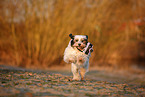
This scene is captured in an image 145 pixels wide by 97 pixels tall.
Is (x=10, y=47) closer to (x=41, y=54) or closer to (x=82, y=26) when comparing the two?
(x=41, y=54)

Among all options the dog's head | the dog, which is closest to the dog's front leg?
the dog

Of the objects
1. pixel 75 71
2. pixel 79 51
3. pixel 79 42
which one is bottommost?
pixel 75 71

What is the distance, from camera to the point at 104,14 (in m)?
7.78

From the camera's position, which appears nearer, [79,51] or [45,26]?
[79,51]

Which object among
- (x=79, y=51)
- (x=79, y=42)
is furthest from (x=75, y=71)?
(x=79, y=42)

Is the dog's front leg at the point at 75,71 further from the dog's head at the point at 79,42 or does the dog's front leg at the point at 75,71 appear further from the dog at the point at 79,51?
the dog's head at the point at 79,42

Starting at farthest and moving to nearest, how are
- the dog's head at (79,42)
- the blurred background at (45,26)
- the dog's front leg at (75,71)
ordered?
the blurred background at (45,26)
the dog's front leg at (75,71)
the dog's head at (79,42)

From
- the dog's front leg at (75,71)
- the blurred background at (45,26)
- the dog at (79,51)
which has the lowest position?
the dog's front leg at (75,71)

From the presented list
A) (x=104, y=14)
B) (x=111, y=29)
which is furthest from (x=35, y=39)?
(x=111, y=29)

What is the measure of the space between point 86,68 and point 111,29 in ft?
17.6

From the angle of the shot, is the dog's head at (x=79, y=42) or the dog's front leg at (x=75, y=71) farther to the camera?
the dog's front leg at (x=75, y=71)

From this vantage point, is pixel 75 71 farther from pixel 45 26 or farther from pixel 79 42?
pixel 45 26

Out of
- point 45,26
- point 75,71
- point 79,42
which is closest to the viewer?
point 79,42

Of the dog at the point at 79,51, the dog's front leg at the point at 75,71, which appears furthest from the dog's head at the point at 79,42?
the dog's front leg at the point at 75,71
